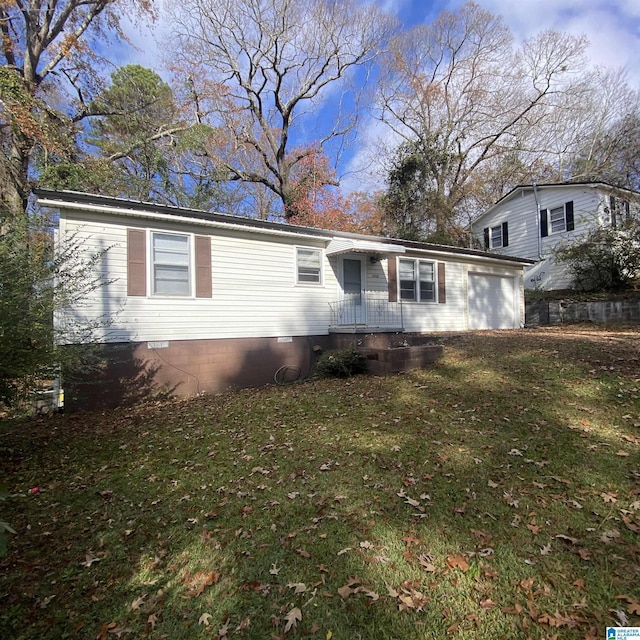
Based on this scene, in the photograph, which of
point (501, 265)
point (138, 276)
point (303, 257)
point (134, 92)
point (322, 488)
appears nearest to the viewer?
point (322, 488)

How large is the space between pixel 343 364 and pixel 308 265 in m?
3.18

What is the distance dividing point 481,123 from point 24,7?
2197 cm

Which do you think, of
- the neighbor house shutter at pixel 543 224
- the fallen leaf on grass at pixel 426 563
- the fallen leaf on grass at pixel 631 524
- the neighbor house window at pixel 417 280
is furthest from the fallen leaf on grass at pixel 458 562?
the neighbor house shutter at pixel 543 224

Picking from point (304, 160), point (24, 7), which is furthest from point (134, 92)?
point (304, 160)

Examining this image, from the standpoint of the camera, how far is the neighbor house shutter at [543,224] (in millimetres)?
18153

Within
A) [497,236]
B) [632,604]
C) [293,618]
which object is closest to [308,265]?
[293,618]

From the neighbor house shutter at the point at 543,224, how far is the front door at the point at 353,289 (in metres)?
12.1

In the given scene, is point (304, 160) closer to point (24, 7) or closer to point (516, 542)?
point (24, 7)

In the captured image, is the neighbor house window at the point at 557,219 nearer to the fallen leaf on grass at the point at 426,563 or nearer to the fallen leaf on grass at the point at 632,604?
the fallen leaf on grass at the point at 632,604

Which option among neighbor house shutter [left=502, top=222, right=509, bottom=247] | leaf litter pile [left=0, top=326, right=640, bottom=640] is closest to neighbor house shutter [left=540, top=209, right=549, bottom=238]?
neighbor house shutter [left=502, top=222, right=509, bottom=247]

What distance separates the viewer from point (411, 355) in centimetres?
796

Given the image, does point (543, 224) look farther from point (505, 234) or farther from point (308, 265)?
point (308, 265)

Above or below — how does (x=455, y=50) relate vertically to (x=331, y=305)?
above

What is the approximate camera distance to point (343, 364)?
27.2 feet
